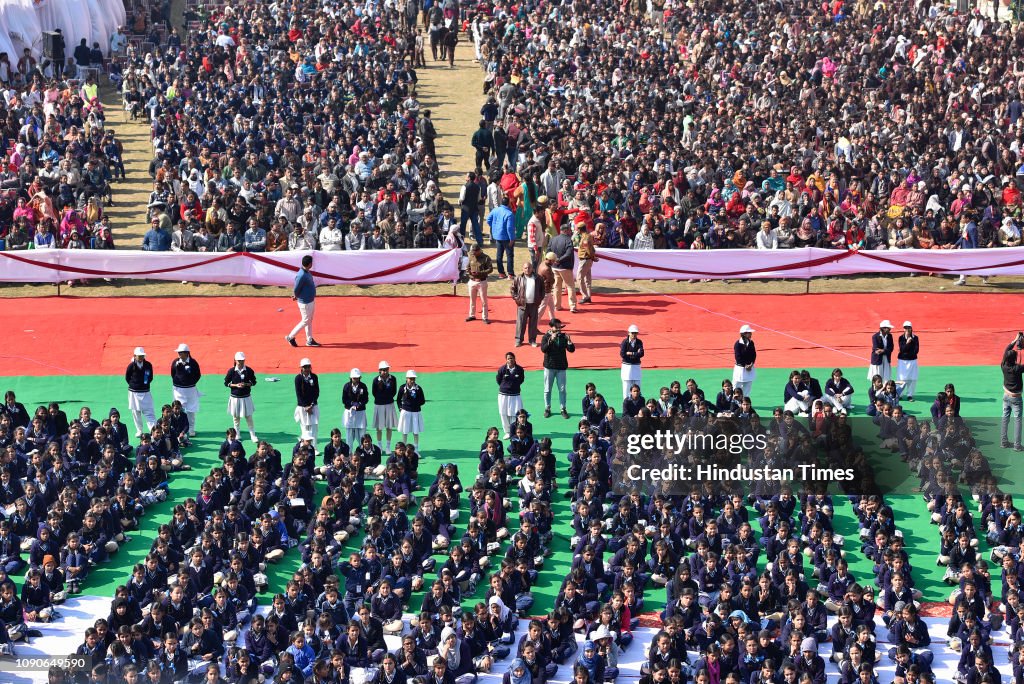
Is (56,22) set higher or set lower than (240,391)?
higher

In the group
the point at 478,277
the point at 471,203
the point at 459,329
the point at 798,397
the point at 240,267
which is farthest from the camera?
the point at 471,203

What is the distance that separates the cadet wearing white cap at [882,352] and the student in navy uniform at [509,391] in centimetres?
592

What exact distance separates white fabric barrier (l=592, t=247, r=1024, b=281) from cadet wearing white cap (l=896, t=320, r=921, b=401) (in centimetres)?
651

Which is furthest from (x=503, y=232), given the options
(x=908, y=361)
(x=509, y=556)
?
(x=509, y=556)

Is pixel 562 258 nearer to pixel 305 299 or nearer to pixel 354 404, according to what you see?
pixel 305 299

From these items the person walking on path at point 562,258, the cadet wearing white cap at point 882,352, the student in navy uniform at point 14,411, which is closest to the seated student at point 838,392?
the cadet wearing white cap at point 882,352

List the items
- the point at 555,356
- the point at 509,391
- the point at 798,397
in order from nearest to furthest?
the point at 509,391
the point at 555,356
the point at 798,397

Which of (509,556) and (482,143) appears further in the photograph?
(482,143)

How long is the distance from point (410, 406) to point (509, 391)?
166 cm

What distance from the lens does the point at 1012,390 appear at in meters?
25.7

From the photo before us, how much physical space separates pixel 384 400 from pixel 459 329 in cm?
611

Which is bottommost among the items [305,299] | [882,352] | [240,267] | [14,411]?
[14,411]

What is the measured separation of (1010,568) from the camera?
2203cm

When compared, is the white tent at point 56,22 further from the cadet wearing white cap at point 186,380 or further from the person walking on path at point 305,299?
the cadet wearing white cap at point 186,380
